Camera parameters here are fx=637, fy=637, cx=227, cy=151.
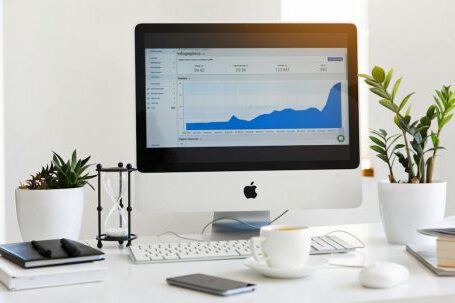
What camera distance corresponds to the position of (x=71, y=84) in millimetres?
2266

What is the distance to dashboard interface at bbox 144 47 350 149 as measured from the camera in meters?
1.65

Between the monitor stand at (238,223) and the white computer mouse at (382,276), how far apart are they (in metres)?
0.63

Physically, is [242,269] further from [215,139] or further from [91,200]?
[91,200]

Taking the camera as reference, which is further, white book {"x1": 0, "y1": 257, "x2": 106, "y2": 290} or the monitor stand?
the monitor stand

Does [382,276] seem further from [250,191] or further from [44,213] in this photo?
[44,213]

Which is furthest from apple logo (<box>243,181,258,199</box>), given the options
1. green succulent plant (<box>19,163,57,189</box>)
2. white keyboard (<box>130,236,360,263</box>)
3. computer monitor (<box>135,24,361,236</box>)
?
green succulent plant (<box>19,163,57,189</box>)

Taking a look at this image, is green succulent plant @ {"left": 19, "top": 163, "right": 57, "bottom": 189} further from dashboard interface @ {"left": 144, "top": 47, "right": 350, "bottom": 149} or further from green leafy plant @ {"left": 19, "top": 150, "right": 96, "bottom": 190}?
dashboard interface @ {"left": 144, "top": 47, "right": 350, "bottom": 149}

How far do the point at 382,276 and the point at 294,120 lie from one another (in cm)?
69

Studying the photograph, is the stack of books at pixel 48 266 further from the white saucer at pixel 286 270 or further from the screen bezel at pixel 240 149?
the screen bezel at pixel 240 149

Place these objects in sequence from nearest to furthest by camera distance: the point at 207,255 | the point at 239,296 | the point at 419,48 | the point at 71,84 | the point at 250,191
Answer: the point at 239,296 < the point at 207,255 < the point at 250,191 < the point at 71,84 < the point at 419,48

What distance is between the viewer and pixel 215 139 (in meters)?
1.67

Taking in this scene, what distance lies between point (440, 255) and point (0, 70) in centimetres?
164

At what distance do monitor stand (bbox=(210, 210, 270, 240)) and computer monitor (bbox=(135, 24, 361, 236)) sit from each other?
0.08m

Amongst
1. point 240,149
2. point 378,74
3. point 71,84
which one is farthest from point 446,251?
point 71,84
